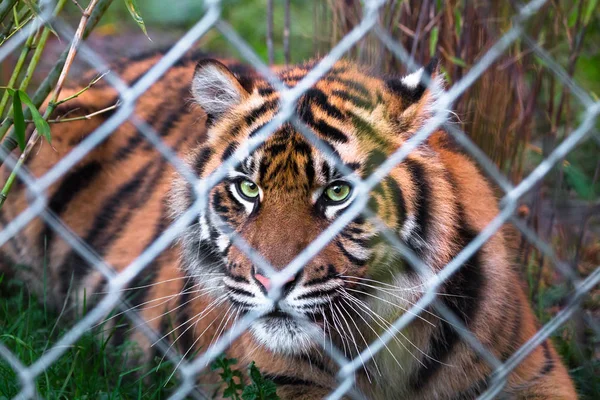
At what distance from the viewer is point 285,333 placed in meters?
2.26

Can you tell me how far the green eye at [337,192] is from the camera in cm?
221

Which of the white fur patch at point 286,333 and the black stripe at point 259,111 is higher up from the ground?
the black stripe at point 259,111

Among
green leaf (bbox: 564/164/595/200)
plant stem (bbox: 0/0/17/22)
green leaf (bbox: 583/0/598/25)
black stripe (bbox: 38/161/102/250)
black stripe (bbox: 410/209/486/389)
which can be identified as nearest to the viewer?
plant stem (bbox: 0/0/17/22)

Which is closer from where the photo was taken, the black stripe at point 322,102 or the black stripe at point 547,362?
the black stripe at point 322,102

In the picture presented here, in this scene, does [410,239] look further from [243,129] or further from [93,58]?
[93,58]

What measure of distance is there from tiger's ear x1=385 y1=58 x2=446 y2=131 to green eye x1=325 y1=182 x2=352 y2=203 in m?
0.30

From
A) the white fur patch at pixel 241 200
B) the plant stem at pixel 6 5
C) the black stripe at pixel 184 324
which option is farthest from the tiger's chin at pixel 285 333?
the plant stem at pixel 6 5

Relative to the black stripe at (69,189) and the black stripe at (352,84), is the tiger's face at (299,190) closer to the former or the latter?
the black stripe at (352,84)

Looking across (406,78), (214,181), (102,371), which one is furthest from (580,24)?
(102,371)

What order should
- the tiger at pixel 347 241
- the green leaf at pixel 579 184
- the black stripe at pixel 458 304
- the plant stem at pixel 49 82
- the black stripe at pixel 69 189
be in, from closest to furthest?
the plant stem at pixel 49 82, the tiger at pixel 347 241, the black stripe at pixel 458 304, the green leaf at pixel 579 184, the black stripe at pixel 69 189

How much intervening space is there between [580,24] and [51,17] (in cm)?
250

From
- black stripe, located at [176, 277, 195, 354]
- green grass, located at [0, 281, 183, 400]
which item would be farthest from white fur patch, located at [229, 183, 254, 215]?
black stripe, located at [176, 277, 195, 354]

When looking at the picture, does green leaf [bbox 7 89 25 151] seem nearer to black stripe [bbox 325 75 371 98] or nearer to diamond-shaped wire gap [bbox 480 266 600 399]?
black stripe [bbox 325 75 371 98]

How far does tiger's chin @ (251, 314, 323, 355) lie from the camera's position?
2.23 meters
